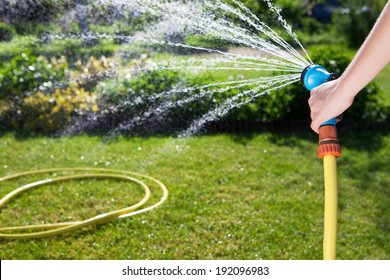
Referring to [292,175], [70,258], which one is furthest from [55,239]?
[292,175]

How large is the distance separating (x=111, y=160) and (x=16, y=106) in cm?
141

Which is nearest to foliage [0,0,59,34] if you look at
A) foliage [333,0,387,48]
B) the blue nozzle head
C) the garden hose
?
the garden hose

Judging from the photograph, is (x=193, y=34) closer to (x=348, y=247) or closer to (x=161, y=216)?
(x=161, y=216)

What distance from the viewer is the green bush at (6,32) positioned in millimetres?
5108

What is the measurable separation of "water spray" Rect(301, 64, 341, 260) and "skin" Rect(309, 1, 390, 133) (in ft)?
0.19

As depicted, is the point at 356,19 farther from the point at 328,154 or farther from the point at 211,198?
the point at 328,154

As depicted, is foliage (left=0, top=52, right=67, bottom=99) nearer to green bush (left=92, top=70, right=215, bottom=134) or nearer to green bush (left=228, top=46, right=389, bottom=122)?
green bush (left=92, top=70, right=215, bottom=134)

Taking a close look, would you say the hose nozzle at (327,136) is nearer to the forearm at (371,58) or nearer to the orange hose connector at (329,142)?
the orange hose connector at (329,142)

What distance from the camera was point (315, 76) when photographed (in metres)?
2.15

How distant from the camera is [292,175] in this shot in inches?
189

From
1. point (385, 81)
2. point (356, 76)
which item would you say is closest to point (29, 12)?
point (356, 76)

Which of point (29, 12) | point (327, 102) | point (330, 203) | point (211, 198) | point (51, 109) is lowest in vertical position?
point (211, 198)

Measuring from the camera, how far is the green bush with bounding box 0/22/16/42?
16.8ft

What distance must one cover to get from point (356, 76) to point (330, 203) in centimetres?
57
